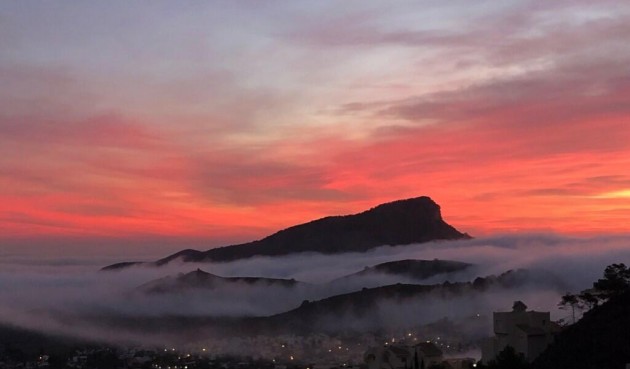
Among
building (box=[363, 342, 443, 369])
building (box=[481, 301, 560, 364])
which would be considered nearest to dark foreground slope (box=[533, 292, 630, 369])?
building (box=[481, 301, 560, 364])

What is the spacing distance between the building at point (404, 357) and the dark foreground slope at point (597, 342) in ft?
48.8

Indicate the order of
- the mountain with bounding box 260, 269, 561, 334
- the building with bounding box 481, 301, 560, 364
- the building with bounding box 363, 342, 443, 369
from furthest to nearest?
the mountain with bounding box 260, 269, 561, 334
the building with bounding box 363, 342, 443, 369
the building with bounding box 481, 301, 560, 364

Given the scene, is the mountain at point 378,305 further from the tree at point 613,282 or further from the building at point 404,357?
the tree at point 613,282

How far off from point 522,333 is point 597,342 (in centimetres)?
1135

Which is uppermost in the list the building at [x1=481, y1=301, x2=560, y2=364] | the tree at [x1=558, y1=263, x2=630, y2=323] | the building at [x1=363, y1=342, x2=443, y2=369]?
the tree at [x1=558, y1=263, x2=630, y2=323]

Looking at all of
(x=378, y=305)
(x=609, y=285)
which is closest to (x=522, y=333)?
(x=609, y=285)

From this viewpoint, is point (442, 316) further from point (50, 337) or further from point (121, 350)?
point (50, 337)

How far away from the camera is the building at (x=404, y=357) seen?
220 feet

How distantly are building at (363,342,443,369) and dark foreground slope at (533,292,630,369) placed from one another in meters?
14.9

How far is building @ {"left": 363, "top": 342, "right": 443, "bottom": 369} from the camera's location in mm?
67106

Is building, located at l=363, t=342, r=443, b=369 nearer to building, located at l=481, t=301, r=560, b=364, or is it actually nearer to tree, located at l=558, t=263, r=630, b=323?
building, located at l=481, t=301, r=560, b=364

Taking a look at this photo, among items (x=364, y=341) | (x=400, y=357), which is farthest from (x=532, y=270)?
(x=400, y=357)

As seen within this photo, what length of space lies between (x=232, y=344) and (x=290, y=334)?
14748 millimetres

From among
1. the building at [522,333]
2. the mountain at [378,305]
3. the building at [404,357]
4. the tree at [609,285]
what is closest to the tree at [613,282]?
the tree at [609,285]
